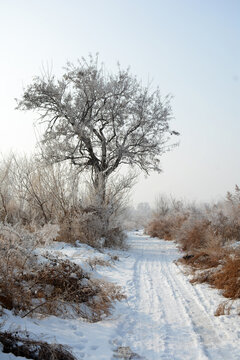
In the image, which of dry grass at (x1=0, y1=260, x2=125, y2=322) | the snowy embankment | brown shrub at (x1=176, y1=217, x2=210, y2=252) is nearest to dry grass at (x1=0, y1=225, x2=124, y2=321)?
dry grass at (x1=0, y1=260, x2=125, y2=322)

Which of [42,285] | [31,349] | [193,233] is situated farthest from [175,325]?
[193,233]

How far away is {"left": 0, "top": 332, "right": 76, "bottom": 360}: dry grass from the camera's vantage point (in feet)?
9.50

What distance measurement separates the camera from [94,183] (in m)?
14.4

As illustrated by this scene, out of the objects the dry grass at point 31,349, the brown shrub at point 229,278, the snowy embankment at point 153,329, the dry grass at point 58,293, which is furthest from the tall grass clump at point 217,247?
the dry grass at point 31,349

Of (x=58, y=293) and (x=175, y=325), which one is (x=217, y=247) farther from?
Result: (x=58, y=293)

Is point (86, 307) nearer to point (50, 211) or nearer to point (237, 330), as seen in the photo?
point (237, 330)

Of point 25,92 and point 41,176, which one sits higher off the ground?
point 25,92

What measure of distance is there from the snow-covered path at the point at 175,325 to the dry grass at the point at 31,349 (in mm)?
1098

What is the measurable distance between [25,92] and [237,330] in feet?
53.7

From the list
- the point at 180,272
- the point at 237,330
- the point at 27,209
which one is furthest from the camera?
the point at 27,209

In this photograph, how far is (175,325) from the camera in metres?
4.55

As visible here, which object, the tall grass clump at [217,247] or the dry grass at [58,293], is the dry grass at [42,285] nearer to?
the dry grass at [58,293]

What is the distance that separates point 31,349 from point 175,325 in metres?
2.41

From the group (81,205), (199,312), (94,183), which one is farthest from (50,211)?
(199,312)
